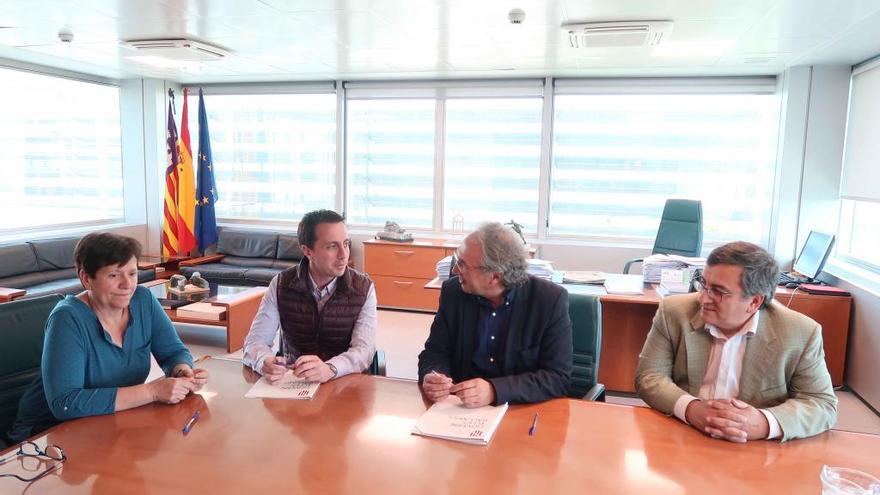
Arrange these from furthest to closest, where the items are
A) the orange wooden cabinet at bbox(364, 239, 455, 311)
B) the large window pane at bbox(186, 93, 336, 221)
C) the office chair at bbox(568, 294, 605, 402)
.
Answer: the large window pane at bbox(186, 93, 336, 221) < the orange wooden cabinet at bbox(364, 239, 455, 311) < the office chair at bbox(568, 294, 605, 402)

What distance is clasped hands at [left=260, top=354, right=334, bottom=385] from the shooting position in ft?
6.18

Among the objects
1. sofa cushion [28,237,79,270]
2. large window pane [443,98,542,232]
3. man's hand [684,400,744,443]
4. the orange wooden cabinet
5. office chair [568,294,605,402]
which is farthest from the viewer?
large window pane [443,98,542,232]

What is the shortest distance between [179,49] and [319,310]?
11.8 feet

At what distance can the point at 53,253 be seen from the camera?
5.63 metres

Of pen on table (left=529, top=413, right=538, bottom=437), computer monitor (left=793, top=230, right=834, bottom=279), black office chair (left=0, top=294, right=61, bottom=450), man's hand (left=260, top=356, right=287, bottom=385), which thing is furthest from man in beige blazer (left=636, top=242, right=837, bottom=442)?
computer monitor (left=793, top=230, right=834, bottom=279)

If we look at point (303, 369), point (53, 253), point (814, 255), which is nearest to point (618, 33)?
point (814, 255)

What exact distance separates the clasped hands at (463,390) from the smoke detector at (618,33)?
298 cm

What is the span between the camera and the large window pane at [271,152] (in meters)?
6.85

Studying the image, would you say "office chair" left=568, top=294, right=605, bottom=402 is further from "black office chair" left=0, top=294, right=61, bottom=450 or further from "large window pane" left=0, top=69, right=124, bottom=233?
"large window pane" left=0, top=69, right=124, bottom=233

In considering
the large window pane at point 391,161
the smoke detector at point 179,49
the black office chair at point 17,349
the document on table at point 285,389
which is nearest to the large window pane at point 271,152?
the large window pane at point 391,161

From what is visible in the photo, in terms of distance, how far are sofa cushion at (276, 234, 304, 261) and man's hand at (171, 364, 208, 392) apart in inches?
182

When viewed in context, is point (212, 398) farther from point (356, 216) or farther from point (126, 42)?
point (356, 216)

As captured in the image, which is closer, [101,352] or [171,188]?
[101,352]

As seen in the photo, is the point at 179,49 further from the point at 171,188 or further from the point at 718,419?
the point at 718,419
